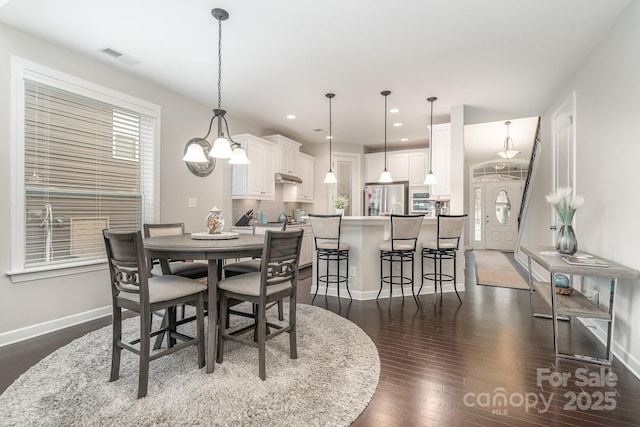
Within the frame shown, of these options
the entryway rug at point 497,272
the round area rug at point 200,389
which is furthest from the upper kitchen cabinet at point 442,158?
the round area rug at point 200,389

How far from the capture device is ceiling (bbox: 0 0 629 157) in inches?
94.3

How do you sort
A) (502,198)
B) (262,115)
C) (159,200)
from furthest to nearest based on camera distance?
(502,198) → (262,115) → (159,200)

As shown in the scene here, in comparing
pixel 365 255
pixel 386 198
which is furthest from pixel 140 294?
pixel 386 198

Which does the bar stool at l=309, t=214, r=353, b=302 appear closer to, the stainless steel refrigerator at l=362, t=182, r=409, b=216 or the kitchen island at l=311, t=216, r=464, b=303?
the kitchen island at l=311, t=216, r=464, b=303

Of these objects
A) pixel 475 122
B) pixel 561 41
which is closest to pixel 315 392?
pixel 561 41

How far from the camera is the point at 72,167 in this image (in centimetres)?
306

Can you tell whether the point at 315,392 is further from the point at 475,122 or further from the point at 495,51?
the point at 475,122

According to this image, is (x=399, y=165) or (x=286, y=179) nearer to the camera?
(x=286, y=179)

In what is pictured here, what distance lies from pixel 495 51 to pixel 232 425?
12.2 feet

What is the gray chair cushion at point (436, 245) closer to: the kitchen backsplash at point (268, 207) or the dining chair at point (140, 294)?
the dining chair at point (140, 294)

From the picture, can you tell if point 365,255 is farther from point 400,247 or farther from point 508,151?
point 508,151

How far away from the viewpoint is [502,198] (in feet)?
29.0

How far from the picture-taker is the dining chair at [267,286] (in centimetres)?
202

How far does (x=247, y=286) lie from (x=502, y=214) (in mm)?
8880
